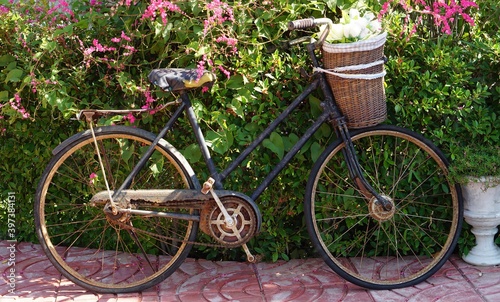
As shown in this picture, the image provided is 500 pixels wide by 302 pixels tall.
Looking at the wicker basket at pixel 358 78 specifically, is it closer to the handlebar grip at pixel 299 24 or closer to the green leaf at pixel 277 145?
the handlebar grip at pixel 299 24

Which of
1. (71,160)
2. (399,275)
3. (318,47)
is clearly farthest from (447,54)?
(71,160)

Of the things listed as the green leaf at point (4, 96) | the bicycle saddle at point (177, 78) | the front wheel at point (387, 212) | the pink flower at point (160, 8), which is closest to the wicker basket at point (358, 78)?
the front wheel at point (387, 212)

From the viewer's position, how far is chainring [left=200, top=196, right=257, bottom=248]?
4.38 meters

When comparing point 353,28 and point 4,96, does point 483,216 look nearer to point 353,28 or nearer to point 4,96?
point 353,28

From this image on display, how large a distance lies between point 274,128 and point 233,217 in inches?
21.7

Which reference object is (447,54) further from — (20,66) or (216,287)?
(20,66)

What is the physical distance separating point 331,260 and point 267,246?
0.56 metres

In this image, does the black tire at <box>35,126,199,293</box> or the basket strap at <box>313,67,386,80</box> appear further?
the black tire at <box>35,126,199,293</box>

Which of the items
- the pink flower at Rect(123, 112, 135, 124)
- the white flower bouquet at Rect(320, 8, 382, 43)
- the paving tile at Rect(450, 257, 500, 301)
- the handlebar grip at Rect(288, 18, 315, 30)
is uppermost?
the handlebar grip at Rect(288, 18, 315, 30)

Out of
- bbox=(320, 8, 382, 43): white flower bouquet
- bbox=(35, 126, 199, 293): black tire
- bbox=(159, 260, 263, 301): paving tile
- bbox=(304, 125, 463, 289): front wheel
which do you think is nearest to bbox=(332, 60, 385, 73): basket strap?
bbox=(320, 8, 382, 43): white flower bouquet

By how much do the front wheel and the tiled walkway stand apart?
115 millimetres

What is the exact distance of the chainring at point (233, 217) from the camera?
4375mm

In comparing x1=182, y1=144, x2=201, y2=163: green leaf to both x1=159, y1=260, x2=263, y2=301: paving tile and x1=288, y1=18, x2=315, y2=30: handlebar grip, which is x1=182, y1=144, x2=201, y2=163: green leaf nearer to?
x1=159, y1=260, x2=263, y2=301: paving tile

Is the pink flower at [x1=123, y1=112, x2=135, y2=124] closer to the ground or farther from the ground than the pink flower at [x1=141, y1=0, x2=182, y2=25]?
closer to the ground
